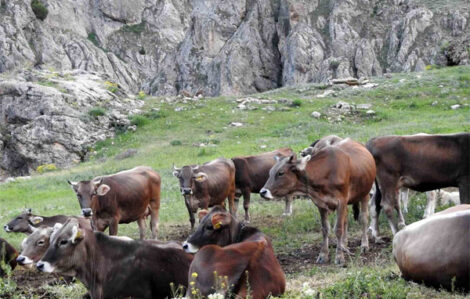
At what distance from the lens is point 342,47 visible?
280 ft

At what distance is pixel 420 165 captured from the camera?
11305 millimetres

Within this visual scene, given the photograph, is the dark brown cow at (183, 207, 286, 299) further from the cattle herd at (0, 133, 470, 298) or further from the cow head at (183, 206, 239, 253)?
the cow head at (183, 206, 239, 253)

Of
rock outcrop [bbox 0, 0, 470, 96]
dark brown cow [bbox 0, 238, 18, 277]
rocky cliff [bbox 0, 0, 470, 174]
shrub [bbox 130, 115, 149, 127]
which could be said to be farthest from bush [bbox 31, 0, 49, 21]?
dark brown cow [bbox 0, 238, 18, 277]

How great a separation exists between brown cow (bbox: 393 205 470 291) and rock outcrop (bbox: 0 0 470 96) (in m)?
67.3

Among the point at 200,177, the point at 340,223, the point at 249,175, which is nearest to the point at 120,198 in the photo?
the point at 200,177

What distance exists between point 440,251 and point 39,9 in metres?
110

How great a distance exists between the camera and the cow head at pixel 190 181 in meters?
14.3

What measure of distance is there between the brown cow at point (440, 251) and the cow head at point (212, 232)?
2.32 meters

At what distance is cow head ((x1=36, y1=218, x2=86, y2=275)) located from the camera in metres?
7.80

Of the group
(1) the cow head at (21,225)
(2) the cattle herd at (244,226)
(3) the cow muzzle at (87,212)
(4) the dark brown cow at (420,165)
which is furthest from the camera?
(1) the cow head at (21,225)

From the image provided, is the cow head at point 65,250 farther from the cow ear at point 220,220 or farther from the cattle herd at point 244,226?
Answer: the cow ear at point 220,220

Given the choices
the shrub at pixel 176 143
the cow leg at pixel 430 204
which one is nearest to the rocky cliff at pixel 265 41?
the shrub at pixel 176 143

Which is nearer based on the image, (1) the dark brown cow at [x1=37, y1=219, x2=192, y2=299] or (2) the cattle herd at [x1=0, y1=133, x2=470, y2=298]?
(2) the cattle herd at [x1=0, y1=133, x2=470, y2=298]

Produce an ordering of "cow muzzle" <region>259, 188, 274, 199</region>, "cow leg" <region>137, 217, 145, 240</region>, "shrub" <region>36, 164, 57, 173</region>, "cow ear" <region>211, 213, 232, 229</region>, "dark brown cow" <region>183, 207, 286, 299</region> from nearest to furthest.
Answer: "dark brown cow" <region>183, 207, 286, 299</region> < "cow ear" <region>211, 213, 232, 229</region> < "cow muzzle" <region>259, 188, 274, 199</region> < "cow leg" <region>137, 217, 145, 240</region> < "shrub" <region>36, 164, 57, 173</region>
